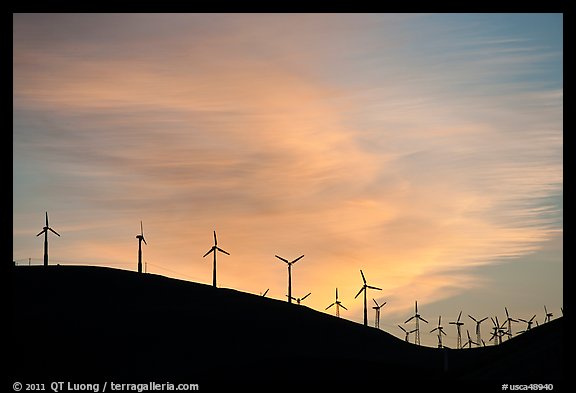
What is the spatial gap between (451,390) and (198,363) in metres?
108

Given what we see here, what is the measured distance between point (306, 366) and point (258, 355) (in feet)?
190

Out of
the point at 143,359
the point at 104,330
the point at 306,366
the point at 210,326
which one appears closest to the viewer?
the point at 306,366

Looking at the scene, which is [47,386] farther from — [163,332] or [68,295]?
[68,295]

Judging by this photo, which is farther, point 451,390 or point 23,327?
point 23,327

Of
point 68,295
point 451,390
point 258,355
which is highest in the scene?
point 68,295

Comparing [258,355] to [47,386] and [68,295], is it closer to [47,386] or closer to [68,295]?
[68,295]

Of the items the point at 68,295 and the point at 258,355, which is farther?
the point at 68,295

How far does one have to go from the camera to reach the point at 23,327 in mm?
143500

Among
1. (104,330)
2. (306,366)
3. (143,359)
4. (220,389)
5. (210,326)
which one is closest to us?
(220,389)
